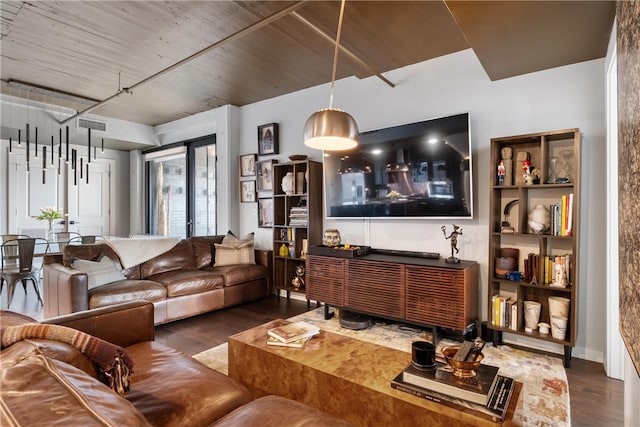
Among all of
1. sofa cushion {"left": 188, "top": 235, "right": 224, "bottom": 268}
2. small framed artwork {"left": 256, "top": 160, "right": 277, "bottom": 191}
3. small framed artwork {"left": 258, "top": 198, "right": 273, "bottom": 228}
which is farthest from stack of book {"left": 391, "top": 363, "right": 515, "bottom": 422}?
small framed artwork {"left": 256, "top": 160, "right": 277, "bottom": 191}

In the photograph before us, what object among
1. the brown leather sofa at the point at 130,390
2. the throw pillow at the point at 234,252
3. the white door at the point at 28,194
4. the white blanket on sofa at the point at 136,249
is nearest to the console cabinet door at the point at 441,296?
the brown leather sofa at the point at 130,390

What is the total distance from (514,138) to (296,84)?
8.94 feet

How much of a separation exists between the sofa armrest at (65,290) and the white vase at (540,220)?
3934 mm

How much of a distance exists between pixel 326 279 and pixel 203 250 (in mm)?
1855

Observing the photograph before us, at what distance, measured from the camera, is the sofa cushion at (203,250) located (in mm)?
4484

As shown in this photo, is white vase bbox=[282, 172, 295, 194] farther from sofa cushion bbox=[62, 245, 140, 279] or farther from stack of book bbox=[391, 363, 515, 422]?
stack of book bbox=[391, 363, 515, 422]

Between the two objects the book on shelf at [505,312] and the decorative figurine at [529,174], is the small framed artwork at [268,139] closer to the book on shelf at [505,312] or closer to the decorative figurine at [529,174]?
the decorative figurine at [529,174]

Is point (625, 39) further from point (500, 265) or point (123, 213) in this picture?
point (123, 213)

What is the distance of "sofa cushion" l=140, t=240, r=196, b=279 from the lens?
397cm

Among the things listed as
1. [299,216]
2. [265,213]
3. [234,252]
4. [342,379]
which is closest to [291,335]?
[342,379]

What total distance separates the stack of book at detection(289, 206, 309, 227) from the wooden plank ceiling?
64.4 inches

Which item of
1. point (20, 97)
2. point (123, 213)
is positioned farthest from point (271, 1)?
point (123, 213)

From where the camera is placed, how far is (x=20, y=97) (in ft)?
16.8

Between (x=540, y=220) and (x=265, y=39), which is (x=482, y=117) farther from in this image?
(x=265, y=39)
